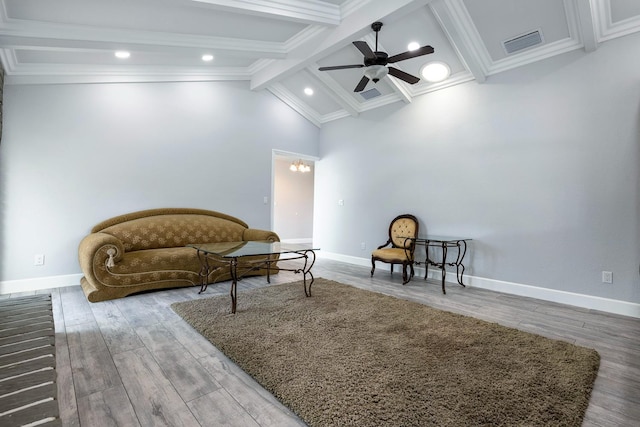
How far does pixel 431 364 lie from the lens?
2.03m

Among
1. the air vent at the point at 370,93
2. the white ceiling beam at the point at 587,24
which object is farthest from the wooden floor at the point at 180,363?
the air vent at the point at 370,93

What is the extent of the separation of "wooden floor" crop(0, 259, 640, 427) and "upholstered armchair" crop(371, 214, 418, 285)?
786 mm

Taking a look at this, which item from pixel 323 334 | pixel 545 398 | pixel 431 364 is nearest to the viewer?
pixel 545 398

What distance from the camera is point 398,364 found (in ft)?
6.63

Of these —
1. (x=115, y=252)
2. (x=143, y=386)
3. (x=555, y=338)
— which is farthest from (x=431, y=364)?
(x=115, y=252)

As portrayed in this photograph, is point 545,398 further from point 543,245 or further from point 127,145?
point 127,145

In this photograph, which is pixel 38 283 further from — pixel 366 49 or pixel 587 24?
pixel 587 24

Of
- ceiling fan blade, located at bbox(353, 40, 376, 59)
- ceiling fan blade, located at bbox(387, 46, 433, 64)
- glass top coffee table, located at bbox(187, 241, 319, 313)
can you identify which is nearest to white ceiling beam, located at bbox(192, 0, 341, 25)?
ceiling fan blade, located at bbox(353, 40, 376, 59)

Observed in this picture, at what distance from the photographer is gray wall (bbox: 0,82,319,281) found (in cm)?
362

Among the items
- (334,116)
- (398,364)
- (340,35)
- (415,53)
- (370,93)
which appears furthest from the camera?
(334,116)

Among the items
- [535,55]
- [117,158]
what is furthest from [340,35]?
[117,158]

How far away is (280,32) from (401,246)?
133 inches

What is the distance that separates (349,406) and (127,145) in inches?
169

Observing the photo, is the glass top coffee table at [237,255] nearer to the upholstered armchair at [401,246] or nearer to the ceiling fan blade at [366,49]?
the upholstered armchair at [401,246]
